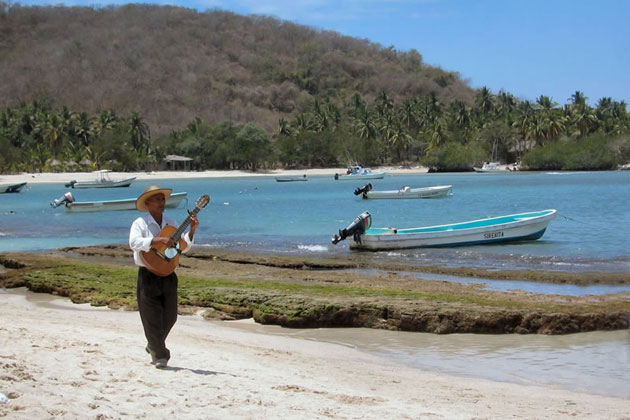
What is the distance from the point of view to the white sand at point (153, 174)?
106 m

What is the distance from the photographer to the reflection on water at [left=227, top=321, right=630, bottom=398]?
355 inches

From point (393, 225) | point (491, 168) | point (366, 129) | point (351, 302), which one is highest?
point (366, 129)

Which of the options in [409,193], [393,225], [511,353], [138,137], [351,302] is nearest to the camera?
[511,353]

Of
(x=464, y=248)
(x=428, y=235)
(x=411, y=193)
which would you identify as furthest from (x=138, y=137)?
(x=464, y=248)

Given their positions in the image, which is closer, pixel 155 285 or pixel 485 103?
pixel 155 285

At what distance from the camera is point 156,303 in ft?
25.1

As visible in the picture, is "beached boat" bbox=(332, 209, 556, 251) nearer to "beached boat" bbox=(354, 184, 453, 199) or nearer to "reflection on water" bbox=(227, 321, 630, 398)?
"reflection on water" bbox=(227, 321, 630, 398)

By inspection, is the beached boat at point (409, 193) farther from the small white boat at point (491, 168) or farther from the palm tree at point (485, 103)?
the palm tree at point (485, 103)

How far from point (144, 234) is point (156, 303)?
71 cm

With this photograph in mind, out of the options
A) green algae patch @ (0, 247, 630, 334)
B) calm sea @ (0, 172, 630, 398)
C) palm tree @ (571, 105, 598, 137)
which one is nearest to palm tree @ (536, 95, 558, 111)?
palm tree @ (571, 105, 598, 137)

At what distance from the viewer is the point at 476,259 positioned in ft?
76.4

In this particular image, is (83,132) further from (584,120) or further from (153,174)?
(584,120)

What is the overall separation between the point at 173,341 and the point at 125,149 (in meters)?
117

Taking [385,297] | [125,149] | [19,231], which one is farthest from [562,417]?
[125,149]
